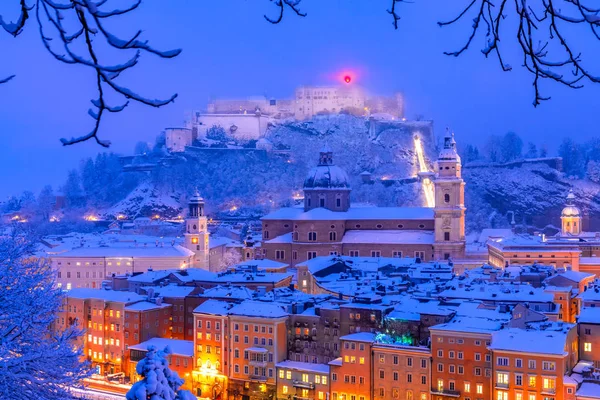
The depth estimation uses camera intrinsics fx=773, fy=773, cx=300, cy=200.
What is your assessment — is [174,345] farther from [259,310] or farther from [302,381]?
[302,381]

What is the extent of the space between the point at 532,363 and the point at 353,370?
5216mm

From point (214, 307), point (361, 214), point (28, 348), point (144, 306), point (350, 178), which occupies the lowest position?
point (144, 306)

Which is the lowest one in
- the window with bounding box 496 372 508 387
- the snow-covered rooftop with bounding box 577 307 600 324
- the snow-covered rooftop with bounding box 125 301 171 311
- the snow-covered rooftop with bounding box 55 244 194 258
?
the window with bounding box 496 372 508 387

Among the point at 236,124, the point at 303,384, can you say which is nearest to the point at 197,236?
the point at 303,384

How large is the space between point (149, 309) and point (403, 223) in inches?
634

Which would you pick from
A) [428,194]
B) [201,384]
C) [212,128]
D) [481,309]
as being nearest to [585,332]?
[481,309]

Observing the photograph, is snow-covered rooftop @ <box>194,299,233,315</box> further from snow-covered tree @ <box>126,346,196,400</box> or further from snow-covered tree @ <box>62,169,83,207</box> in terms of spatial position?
snow-covered tree @ <box>62,169,83,207</box>

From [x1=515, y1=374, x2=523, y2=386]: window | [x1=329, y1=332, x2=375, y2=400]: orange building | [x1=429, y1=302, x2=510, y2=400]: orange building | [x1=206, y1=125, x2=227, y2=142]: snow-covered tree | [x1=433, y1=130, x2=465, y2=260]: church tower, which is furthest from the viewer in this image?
[x1=206, y1=125, x2=227, y2=142]: snow-covered tree

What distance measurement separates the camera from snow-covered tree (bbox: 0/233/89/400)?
22.8ft

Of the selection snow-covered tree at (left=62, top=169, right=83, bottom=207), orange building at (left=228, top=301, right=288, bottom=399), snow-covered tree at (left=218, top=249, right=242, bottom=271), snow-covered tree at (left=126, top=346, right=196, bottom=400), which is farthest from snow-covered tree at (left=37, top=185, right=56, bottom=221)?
snow-covered tree at (left=126, top=346, right=196, bottom=400)

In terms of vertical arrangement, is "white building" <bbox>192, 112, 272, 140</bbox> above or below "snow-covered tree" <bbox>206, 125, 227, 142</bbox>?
above

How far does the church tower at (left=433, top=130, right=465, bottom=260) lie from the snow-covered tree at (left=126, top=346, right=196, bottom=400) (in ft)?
95.5

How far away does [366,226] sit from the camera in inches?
1585

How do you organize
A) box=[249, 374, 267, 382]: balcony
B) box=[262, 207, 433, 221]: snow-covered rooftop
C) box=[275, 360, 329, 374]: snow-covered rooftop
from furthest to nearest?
1. box=[262, 207, 433, 221]: snow-covered rooftop
2. box=[249, 374, 267, 382]: balcony
3. box=[275, 360, 329, 374]: snow-covered rooftop
